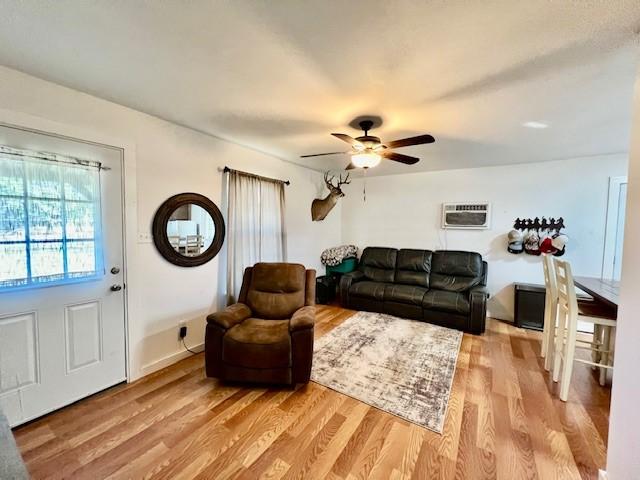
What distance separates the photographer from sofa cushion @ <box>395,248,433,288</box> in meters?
4.19

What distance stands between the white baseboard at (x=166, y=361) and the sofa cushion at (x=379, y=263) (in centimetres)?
288

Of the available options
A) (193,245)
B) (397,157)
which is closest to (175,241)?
(193,245)

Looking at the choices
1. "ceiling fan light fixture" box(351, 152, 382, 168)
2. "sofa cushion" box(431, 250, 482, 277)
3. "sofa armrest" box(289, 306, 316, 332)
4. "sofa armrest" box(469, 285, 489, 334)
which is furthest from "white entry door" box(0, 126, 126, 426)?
"sofa cushion" box(431, 250, 482, 277)

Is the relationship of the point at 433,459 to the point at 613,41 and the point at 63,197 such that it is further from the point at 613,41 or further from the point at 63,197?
the point at 63,197

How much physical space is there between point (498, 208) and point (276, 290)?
354 cm

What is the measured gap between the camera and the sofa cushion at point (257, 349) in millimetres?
2164

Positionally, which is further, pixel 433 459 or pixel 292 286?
pixel 292 286

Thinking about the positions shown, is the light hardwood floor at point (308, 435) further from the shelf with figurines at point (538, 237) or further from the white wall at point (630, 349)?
the shelf with figurines at point (538, 237)

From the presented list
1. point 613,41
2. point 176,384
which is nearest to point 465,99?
point 613,41

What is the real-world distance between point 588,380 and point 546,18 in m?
2.89

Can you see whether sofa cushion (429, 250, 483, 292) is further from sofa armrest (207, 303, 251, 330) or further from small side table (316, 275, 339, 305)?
sofa armrest (207, 303, 251, 330)

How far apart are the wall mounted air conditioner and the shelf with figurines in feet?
1.30

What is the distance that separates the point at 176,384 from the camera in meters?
2.31

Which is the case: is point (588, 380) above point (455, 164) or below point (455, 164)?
below
